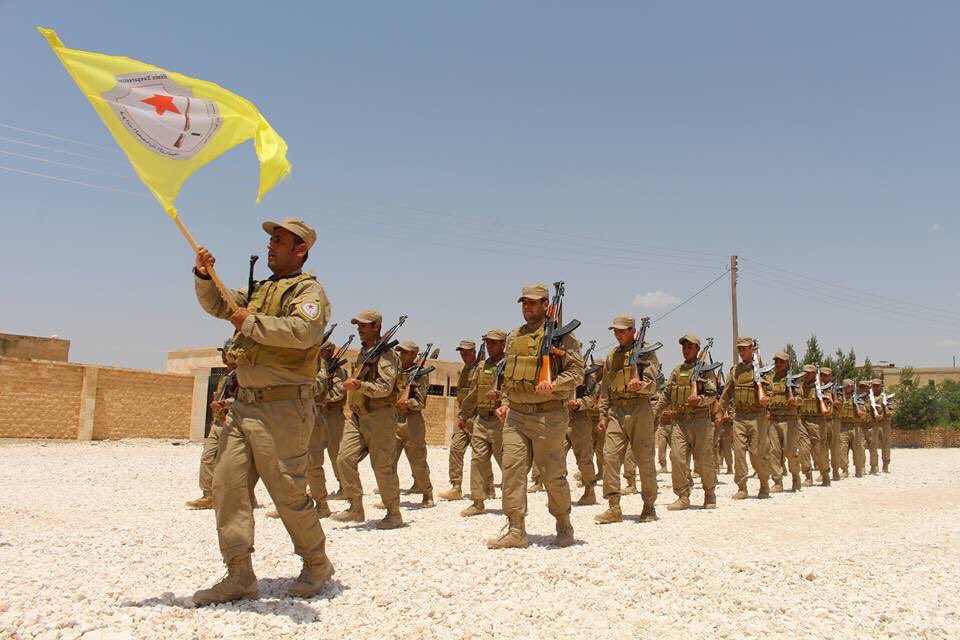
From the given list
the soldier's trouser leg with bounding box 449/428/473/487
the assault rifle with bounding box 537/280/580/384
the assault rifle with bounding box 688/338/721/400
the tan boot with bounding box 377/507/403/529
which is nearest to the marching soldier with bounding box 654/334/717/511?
the assault rifle with bounding box 688/338/721/400

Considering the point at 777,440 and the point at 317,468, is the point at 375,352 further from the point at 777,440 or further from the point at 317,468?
the point at 777,440

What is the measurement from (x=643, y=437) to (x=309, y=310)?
17.1 feet

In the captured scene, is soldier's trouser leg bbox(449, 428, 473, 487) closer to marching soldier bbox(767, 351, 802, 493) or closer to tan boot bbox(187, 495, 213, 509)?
tan boot bbox(187, 495, 213, 509)

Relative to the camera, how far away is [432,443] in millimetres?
27156

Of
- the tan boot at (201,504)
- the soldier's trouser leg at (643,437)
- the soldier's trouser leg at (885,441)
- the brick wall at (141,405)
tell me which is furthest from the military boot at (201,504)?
the soldier's trouser leg at (885,441)

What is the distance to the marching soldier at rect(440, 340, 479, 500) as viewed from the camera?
10.9 m

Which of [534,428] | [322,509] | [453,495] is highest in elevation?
[534,428]

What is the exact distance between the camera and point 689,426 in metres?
10.5

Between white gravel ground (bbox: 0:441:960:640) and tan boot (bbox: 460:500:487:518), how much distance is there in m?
0.13

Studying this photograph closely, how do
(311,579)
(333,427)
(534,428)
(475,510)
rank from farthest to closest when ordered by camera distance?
(333,427)
(475,510)
(534,428)
(311,579)

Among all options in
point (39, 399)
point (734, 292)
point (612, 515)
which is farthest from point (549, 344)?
point (734, 292)

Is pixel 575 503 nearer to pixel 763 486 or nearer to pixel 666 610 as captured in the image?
pixel 763 486

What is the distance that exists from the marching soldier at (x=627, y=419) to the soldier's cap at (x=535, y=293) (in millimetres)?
1816

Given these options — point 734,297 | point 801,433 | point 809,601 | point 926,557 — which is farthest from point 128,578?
point 734,297
